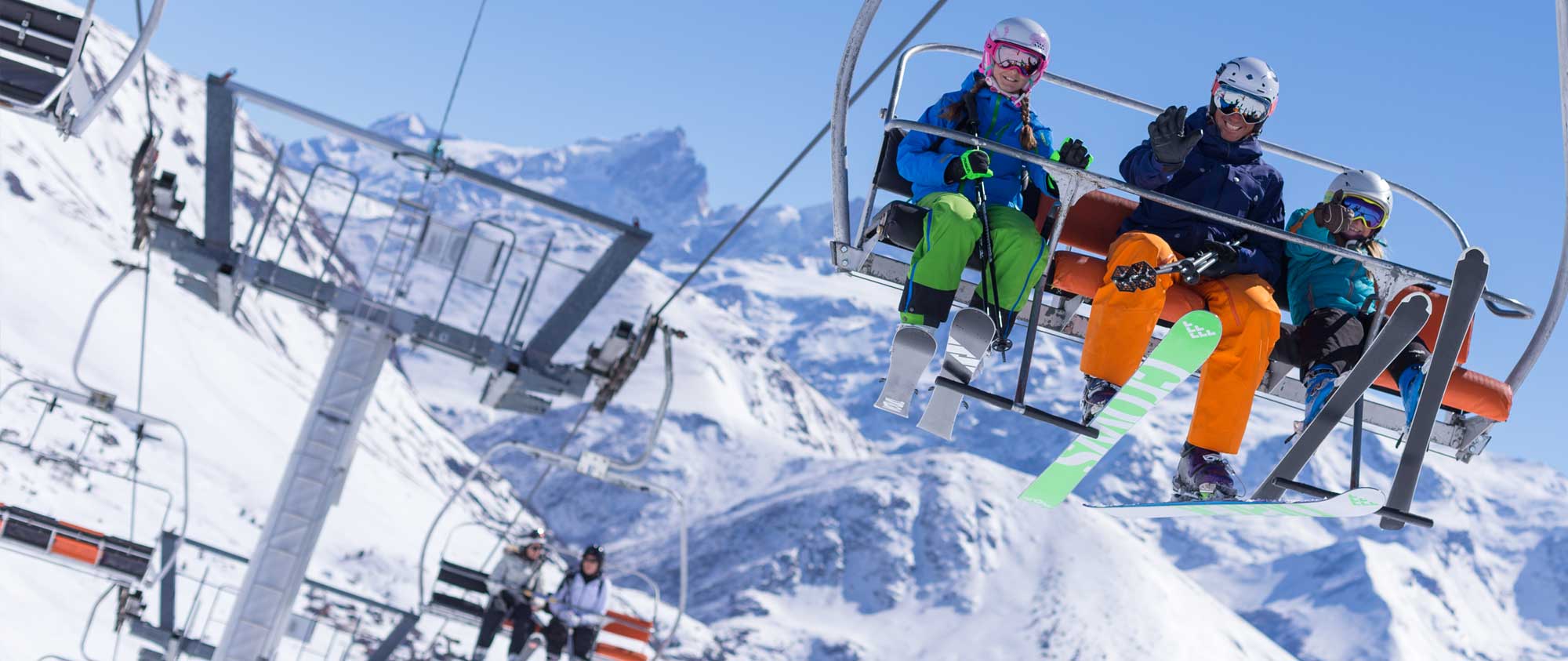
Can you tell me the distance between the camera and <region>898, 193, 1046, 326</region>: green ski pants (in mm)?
5684

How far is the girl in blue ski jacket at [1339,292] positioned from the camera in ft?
18.5

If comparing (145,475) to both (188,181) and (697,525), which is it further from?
(188,181)

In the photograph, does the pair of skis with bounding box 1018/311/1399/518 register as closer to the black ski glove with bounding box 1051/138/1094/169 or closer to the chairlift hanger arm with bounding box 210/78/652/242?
the black ski glove with bounding box 1051/138/1094/169

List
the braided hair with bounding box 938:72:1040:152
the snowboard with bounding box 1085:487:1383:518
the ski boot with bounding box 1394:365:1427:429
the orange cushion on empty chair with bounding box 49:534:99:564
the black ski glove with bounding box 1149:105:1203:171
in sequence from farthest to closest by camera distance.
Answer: the orange cushion on empty chair with bounding box 49:534:99:564 → the braided hair with bounding box 938:72:1040:152 → the ski boot with bounding box 1394:365:1427:429 → the black ski glove with bounding box 1149:105:1203:171 → the snowboard with bounding box 1085:487:1383:518

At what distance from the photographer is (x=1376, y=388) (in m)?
6.13

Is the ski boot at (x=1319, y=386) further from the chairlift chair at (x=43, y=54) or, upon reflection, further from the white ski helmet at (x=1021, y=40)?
the chairlift chair at (x=43, y=54)

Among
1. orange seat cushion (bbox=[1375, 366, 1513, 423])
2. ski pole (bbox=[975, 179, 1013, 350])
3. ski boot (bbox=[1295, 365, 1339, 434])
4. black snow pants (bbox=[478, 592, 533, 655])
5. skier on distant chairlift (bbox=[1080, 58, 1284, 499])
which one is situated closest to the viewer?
skier on distant chairlift (bbox=[1080, 58, 1284, 499])

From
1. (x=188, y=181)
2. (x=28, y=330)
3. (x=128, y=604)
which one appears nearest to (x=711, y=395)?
(x=188, y=181)

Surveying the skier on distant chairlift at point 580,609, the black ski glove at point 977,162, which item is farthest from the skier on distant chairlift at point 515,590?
the black ski glove at point 977,162

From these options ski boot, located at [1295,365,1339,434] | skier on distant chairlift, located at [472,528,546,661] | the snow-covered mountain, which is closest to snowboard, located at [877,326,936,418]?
ski boot, located at [1295,365,1339,434]

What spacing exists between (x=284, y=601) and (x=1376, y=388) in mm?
10142

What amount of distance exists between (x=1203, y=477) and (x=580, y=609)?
827cm

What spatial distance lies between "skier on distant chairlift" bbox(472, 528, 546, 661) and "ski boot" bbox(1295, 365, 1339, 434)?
8815 mm

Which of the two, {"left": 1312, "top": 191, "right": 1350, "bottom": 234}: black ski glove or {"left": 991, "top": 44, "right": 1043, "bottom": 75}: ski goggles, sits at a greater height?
{"left": 991, "top": 44, "right": 1043, "bottom": 75}: ski goggles
